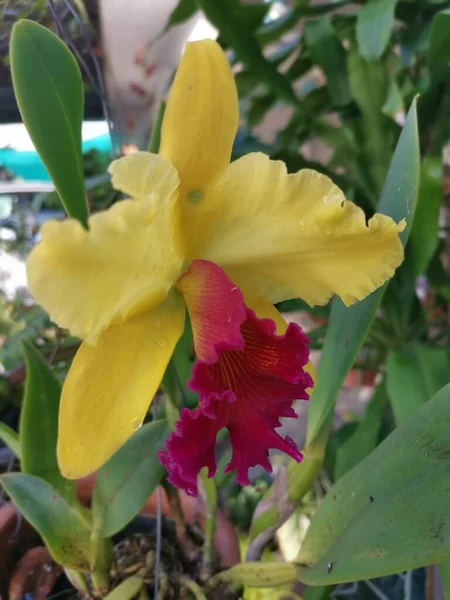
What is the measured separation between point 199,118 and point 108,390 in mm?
246

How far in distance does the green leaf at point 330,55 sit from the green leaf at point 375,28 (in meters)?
0.12

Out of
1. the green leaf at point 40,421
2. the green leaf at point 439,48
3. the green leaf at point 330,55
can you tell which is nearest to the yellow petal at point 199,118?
the green leaf at point 40,421

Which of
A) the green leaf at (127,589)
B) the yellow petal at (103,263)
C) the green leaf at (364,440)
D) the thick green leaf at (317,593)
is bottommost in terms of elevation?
the green leaf at (364,440)

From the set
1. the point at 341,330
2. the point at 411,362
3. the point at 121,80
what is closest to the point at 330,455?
the point at 411,362

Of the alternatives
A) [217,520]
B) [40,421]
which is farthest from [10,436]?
[217,520]

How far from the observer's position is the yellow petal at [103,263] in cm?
29

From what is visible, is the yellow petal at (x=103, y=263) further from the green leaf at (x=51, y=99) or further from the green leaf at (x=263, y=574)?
the green leaf at (x=263, y=574)

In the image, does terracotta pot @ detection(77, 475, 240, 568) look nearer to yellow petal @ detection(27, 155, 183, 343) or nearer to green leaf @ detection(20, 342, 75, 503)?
green leaf @ detection(20, 342, 75, 503)

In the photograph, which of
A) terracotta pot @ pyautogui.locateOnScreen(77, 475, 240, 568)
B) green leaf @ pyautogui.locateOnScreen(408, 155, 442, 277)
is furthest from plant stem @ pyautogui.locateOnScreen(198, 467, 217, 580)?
green leaf @ pyautogui.locateOnScreen(408, 155, 442, 277)

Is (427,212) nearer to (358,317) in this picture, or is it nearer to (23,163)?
(358,317)

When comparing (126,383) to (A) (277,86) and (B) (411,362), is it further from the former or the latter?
(A) (277,86)

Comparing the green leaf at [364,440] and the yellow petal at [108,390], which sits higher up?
the yellow petal at [108,390]

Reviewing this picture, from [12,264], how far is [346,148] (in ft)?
2.85

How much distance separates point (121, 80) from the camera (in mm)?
1913
